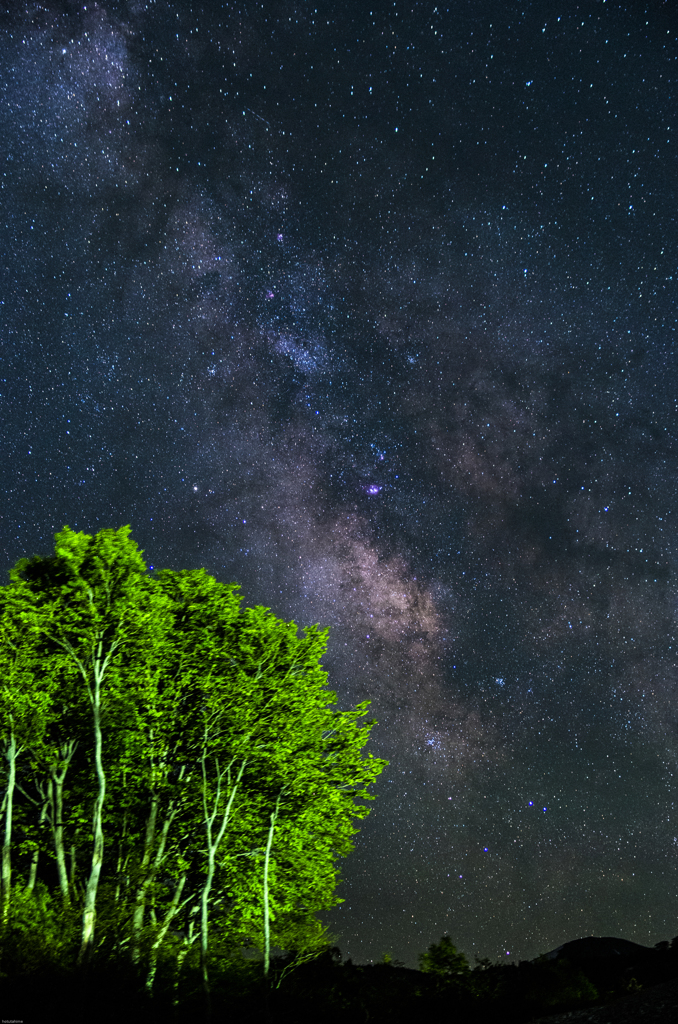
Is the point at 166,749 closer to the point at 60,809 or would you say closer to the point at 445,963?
the point at 60,809

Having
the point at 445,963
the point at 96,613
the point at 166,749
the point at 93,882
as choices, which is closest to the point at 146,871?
the point at 93,882

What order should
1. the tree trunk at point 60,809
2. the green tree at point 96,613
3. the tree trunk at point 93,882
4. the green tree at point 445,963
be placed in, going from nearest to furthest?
the tree trunk at point 93,882 → the tree trunk at point 60,809 → the green tree at point 96,613 → the green tree at point 445,963

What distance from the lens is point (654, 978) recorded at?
4072 cm

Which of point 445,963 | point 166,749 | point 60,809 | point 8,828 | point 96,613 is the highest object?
point 96,613

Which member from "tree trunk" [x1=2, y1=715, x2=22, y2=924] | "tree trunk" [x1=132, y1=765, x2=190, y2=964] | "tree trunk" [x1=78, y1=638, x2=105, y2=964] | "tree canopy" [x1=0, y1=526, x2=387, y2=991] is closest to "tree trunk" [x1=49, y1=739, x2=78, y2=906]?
"tree canopy" [x1=0, y1=526, x2=387, y2=991]

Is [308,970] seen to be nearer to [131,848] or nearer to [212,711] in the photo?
[131,848]

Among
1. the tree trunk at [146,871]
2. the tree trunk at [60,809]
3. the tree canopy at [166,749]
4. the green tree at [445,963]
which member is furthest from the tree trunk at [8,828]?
the green tree at [445,963]

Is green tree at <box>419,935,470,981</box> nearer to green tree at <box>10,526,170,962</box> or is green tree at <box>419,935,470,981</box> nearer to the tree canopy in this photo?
Answer: the tree canopy

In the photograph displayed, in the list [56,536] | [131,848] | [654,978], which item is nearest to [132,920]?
[131,848]

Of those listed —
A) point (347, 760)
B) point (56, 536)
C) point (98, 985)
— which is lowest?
point (98, 985)

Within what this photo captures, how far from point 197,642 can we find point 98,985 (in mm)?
8032

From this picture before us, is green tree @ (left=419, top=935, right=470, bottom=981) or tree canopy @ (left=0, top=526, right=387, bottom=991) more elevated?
tree canopy @ (left=0, top=526, right=387, bottom=991)

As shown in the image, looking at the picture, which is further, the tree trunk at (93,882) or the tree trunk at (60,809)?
the tree trunk at (60,809)

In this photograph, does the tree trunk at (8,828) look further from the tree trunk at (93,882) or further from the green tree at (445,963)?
the green tree at (445,963)
